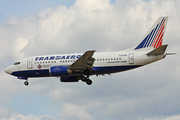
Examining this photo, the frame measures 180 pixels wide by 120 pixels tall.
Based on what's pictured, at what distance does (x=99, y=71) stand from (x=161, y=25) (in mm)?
11245

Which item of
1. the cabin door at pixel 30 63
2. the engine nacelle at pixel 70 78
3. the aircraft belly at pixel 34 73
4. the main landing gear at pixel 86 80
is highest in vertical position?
the cabin door at pixel 30 63

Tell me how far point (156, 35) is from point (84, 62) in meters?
11.4

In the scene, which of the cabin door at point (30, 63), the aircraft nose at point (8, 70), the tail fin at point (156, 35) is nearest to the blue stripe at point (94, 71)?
the cabin door at point (30, 63)

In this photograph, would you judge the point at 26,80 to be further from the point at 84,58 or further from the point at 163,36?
the point at 163,36

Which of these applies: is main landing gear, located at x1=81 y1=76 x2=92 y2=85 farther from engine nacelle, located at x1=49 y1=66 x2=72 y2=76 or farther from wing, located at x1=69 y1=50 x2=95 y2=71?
engine nacelle, located at x1=49 y1=66 x2=72 y2=76

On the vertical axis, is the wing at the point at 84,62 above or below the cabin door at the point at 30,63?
below

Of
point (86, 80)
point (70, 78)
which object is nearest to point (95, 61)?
point (86, 80)

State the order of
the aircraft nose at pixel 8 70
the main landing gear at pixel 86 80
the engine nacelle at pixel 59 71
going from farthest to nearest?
the aircraft nose at pixel 8 70 < the main landing gear at pixel 86 80 < the engine nacelle at pixel 59 71

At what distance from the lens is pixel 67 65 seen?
48.3 metres

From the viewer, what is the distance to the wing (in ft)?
147

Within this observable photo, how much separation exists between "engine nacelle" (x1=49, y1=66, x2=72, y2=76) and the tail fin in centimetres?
1058

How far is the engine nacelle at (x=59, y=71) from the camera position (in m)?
46.8

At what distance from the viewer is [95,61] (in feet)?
156

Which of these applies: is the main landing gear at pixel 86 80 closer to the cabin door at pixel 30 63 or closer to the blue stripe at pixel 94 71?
the blue stripe at pixel 94 71
